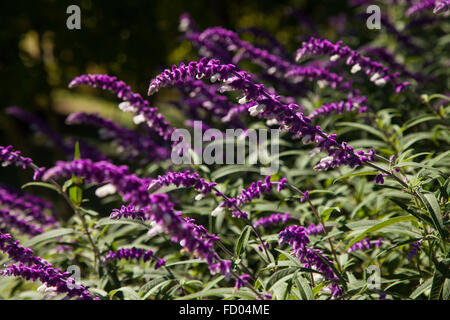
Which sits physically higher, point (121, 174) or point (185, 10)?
point (185, 10)

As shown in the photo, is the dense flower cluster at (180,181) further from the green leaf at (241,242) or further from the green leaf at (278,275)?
the green leaf at (278,275)

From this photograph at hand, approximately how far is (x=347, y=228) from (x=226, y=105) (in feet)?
6.74

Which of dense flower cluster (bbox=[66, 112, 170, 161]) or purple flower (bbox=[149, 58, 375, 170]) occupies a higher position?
dense flower cluster (bbox=[66, 112, 170, 161])

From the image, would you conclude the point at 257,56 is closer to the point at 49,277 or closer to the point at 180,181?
the point at 180,181

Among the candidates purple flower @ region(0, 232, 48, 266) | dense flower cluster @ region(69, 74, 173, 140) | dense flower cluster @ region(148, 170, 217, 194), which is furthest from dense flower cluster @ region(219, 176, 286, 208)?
dense flower cluster @ region(69, 74, 173, 140)

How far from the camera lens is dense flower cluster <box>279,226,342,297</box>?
2455mm

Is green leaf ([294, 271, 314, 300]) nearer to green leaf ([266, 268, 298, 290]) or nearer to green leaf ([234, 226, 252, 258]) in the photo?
green leaf ([266, 268, 298, 290])

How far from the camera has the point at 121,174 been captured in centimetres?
173

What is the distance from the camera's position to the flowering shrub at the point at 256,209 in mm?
2402

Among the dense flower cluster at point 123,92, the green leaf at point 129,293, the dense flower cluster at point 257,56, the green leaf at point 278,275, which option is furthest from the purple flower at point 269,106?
the dense flower cluster at point 257,56

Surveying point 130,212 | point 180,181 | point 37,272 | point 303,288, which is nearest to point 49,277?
point 37,272
